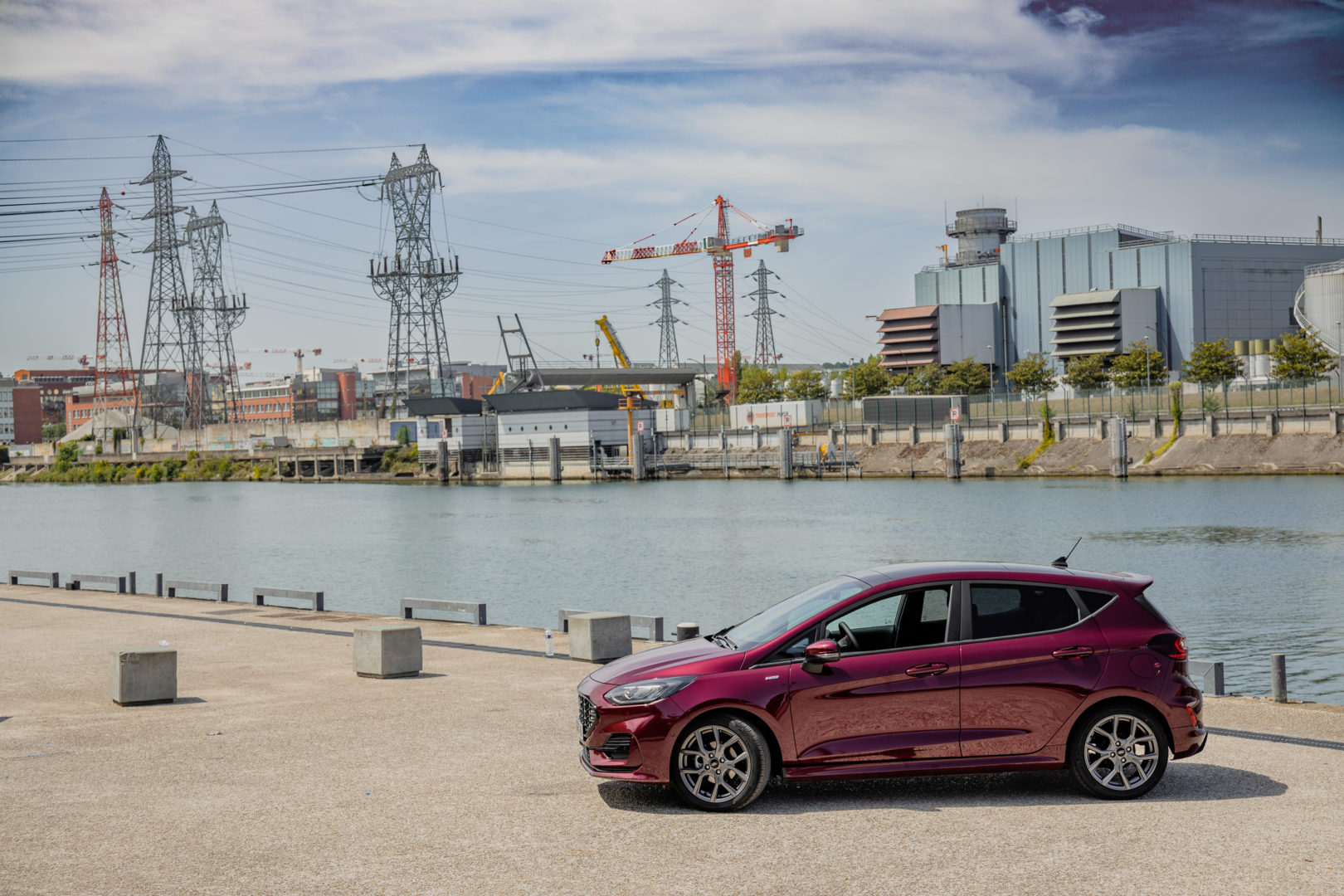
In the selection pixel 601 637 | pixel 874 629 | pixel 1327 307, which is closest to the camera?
pixel 874 629

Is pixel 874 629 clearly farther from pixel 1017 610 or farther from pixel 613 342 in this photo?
pixel 613 342

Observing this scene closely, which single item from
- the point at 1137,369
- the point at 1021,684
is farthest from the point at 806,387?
the point at 1021,684

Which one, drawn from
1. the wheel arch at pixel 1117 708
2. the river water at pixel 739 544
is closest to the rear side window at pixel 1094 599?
the wheel arch at pixel 1117 708

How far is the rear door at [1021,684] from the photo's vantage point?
9.57 metres

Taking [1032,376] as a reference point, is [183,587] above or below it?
below

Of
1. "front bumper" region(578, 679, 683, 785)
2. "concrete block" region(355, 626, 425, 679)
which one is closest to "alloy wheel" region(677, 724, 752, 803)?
"front bumper" region(578, 679, 683, 785)

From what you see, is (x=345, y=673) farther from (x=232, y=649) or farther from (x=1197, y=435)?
(x=1197, y=435)

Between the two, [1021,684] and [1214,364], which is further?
[1214,364]

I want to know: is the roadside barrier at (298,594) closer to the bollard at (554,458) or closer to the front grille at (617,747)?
the front grille at (617,747)

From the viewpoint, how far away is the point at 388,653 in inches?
665

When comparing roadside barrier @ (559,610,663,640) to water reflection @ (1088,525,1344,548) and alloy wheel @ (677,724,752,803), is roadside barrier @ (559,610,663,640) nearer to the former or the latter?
alloy wheel @ (677,724,752,803)

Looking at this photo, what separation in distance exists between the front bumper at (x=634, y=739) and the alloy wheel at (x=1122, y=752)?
3.32 meters

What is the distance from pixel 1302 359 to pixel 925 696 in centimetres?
14448

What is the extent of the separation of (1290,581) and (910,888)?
3954 centimetres
